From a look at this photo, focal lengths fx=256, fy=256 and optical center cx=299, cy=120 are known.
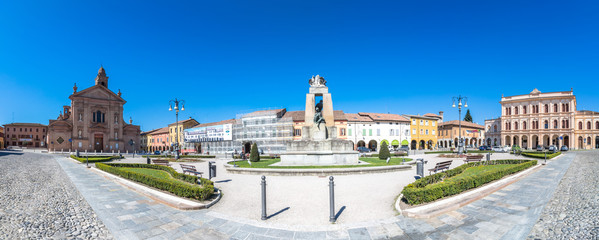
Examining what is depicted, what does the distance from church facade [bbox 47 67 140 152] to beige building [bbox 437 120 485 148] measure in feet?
231

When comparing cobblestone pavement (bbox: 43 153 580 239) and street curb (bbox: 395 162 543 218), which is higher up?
street curb (bbox: 395 162 543 218)

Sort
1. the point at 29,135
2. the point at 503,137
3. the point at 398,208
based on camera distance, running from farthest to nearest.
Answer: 1. the point at 29,135
2. the point at 503,137
3. the point at 398,208

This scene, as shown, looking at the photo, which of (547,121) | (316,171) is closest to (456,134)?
(547,121)

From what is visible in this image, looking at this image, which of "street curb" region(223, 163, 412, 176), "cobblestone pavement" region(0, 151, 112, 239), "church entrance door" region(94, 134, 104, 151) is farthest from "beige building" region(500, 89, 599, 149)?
"church entrance door" region(94, 134, 104, 151)

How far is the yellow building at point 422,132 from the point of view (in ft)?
177

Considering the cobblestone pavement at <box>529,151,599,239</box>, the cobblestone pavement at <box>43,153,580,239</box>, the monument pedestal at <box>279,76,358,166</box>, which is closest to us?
the cobblestone pavement at <box>529,151,599,239</box>

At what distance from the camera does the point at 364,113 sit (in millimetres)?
52656

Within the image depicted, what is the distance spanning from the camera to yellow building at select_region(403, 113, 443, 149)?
177ft

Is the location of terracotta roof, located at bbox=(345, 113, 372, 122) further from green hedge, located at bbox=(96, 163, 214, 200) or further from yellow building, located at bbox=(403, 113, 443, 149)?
green hedge, located at bbox=(96, 163, 214, 200)

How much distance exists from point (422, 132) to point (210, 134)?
145 ft

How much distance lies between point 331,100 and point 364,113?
3783 centimetres

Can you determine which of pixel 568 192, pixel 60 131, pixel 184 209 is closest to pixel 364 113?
pixel 568 192

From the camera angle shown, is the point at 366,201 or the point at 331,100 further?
the point at 331,100

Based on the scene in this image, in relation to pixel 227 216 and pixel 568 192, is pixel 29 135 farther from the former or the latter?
pixel 568 192
